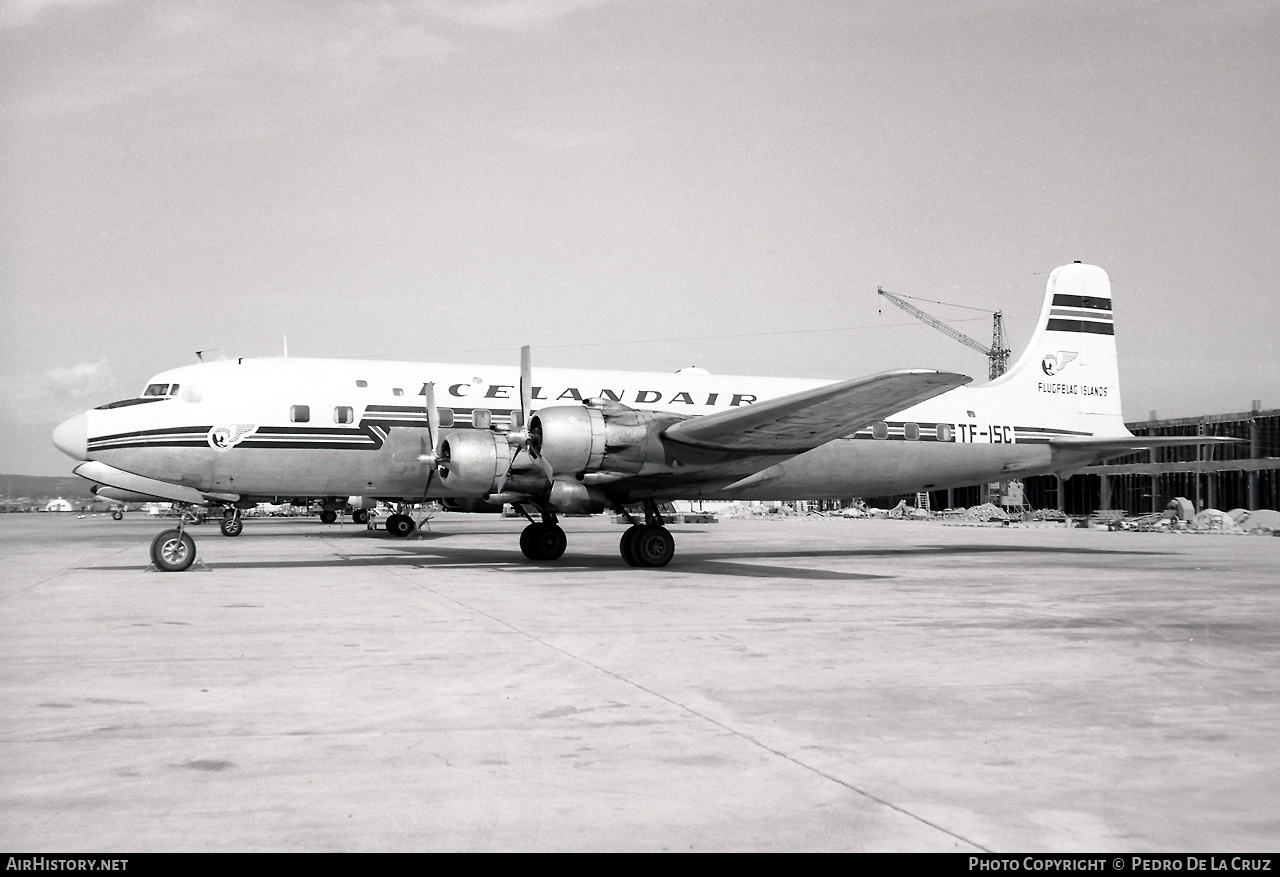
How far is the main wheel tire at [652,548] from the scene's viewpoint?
18.0 metres

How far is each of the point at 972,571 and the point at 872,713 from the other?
1246cm

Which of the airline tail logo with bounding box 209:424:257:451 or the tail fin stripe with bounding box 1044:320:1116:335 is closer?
the airline tail logo with bounding box 209:424:257:451

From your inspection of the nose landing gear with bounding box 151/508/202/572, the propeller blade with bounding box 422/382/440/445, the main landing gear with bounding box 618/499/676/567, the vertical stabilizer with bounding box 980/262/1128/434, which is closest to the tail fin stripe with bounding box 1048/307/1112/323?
the vertical stabilizer with bounding box 980/262/1128/434

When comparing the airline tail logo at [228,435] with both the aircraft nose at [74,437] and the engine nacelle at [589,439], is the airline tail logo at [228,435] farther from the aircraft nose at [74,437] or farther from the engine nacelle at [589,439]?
the engine nacelle at [589,439]

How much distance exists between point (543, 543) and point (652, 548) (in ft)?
9.04

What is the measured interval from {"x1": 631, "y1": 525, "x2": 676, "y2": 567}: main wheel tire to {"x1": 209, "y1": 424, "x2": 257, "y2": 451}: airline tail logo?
266 inches

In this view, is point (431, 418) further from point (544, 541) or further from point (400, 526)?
point (400, 526)

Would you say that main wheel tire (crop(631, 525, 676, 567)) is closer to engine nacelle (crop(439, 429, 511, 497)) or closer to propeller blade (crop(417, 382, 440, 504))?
engine nacelle (crop(439, 429, 511, 497))

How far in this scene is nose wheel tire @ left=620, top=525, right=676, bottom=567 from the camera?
17984 millimetres

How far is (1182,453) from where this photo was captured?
62.3 m

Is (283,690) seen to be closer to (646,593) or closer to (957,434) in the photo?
(646,593)

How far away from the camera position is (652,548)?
18016 millimetres

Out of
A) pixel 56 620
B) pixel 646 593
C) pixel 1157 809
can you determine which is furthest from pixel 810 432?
pixel 1157 809

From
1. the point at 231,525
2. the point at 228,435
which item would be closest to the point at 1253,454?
the point at 231,525
